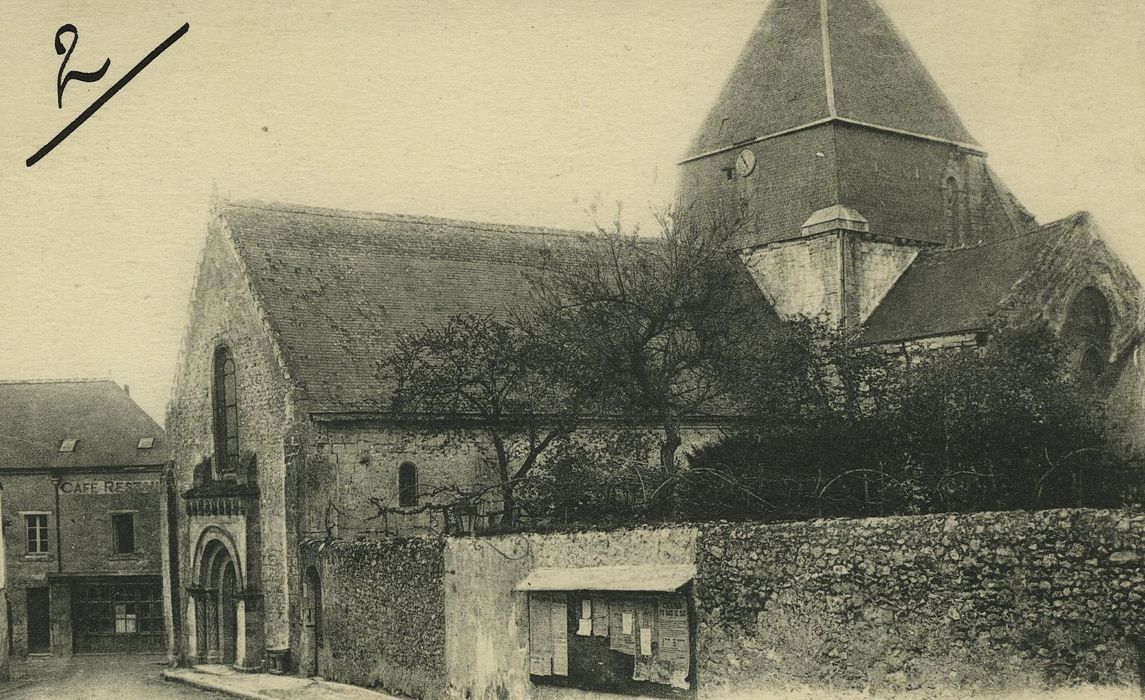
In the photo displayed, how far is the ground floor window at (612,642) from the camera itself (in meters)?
15.7

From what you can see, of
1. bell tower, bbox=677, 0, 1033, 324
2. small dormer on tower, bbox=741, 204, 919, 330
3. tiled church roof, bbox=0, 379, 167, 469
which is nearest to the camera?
small dormer on tower, bbox=741, 204, 919, 330

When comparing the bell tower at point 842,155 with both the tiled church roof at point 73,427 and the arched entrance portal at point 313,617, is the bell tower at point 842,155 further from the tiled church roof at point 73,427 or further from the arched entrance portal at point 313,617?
the tiled church roof at point 73,427

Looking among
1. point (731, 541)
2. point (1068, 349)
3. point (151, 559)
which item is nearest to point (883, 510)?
point (731, 541)

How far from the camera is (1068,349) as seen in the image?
89.4 feet

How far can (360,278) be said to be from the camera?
1183 inches

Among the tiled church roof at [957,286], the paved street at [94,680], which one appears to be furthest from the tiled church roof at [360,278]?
the tiled church roof at [957,286]

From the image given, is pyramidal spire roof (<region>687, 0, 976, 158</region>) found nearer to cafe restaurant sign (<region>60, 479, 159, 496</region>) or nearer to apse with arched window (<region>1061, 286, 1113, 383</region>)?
apse with arched window (<region>1061, 286, 1113, 383</region>)

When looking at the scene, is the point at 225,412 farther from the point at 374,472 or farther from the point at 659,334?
the point at 659,334

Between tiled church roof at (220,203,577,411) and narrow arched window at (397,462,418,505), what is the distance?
1486 mm

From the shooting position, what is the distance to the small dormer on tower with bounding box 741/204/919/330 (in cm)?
3169

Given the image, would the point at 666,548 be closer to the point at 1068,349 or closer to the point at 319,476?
the point at 319,476

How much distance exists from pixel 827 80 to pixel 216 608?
773 inches

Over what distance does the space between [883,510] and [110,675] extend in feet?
71.9

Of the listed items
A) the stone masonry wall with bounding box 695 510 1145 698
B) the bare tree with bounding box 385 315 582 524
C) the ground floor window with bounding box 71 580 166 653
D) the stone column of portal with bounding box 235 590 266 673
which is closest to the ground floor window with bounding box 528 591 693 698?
the stone masonry wall with bounding box 695 510 1145 698
